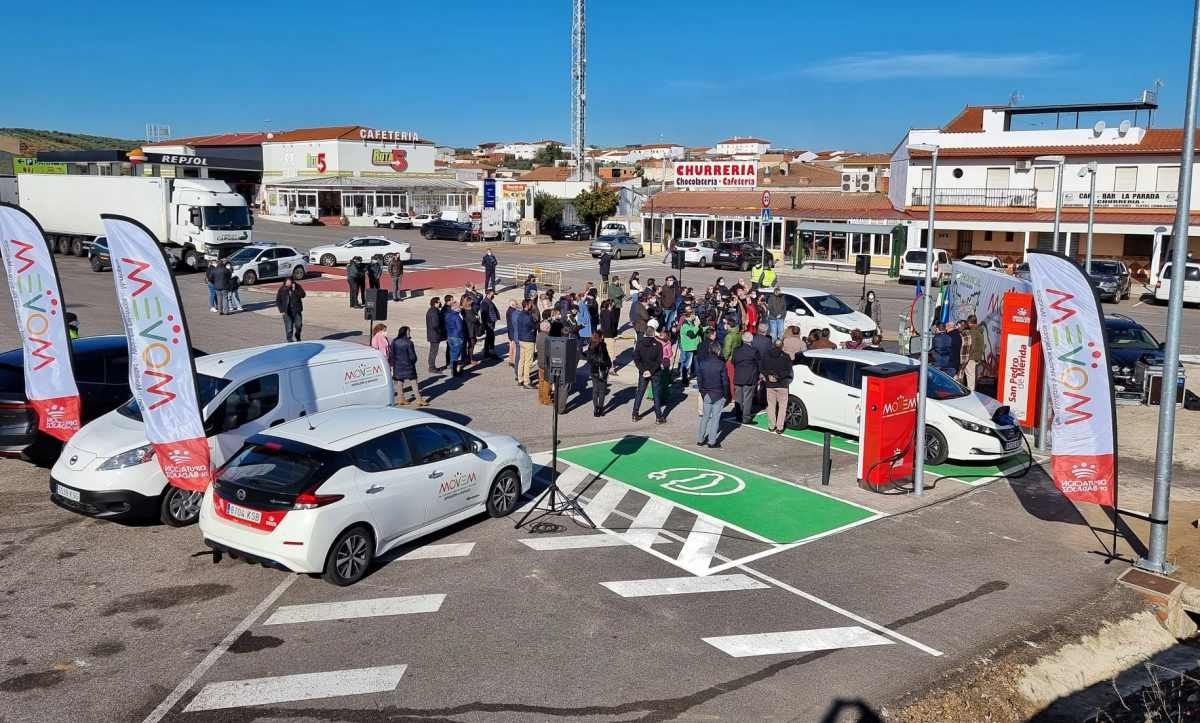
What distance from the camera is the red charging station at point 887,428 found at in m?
13.0

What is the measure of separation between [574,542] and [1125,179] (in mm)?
42630

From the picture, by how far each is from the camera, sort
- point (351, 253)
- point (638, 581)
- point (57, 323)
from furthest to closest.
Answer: point (351, 253)
point (57, 323)
point (638, 581)

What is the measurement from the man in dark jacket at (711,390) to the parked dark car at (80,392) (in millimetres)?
7990

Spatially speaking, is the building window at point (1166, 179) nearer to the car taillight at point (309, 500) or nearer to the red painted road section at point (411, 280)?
the red painted road section at point (411, 280)

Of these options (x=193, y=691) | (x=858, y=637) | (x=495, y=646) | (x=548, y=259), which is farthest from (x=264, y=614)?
(x=548, y=259)

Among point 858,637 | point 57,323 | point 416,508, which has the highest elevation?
point 57,323

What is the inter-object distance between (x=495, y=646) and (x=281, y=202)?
7202 centimetres

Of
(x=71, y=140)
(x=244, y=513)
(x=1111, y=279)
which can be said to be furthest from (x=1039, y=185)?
(x=71, y=140)

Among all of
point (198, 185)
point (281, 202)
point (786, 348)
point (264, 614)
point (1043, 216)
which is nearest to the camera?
point (264, 614)

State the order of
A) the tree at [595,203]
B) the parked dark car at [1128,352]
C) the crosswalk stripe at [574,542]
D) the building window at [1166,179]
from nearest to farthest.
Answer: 1. the crosswalk stripe at [574,542]
2. the parked dark car at [1128,352]
3. the building window at [1166,179]
4. the tree at [595,203]

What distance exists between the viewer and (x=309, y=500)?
29.6 ft

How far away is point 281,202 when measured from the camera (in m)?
74.6

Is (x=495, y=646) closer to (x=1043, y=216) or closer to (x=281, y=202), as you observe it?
(x=1043, y=216)

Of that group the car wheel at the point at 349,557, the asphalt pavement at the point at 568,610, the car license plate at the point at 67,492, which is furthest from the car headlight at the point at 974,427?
the car license plate at the point at 67,492
